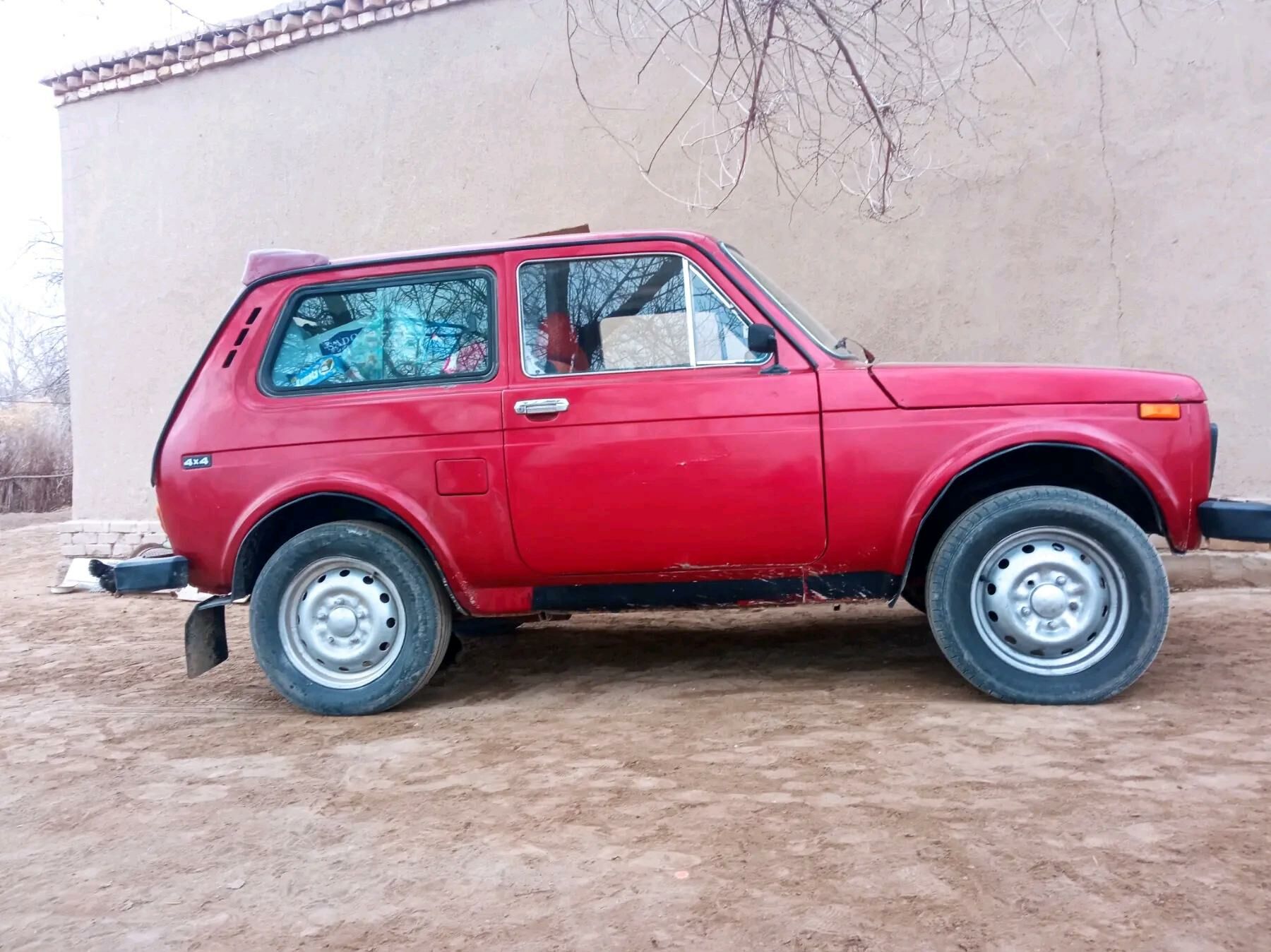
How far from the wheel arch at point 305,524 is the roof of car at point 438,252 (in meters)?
0.98

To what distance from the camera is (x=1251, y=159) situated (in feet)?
19.2

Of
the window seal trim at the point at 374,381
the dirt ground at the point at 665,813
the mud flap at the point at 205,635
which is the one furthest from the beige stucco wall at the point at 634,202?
the mud flap at the point at 205,635

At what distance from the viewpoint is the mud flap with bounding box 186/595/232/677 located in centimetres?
417

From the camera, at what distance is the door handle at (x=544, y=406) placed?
12.6ft

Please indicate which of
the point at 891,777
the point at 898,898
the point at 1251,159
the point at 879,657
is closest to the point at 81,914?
the point at 898,898

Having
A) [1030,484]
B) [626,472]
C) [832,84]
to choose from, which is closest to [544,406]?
[626,472]

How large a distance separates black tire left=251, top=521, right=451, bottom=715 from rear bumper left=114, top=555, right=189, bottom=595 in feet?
1.02

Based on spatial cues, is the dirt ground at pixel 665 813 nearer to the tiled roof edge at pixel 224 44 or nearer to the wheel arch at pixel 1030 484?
the wheel arch at pixel 1030 484

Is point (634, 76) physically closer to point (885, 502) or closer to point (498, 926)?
point (885, 502)

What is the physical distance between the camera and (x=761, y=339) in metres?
3.72

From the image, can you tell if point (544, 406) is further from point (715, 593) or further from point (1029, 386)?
point (1029, 386)

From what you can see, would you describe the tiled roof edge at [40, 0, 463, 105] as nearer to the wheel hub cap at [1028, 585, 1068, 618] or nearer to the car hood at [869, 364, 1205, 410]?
the car hood at [869, 364, 1205, 410]

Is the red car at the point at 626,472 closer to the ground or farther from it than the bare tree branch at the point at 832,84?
closer to the ground

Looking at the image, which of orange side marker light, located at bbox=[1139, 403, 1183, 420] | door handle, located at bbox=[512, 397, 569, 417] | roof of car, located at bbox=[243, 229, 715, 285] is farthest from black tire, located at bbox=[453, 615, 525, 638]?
orange side marker light, located at bbox=[1139, 403, 1183, 420]
